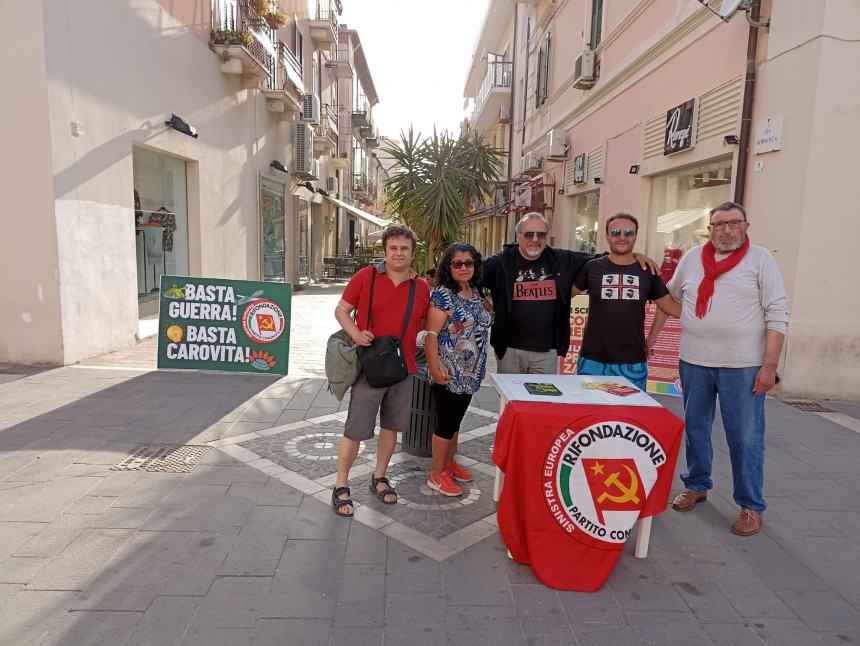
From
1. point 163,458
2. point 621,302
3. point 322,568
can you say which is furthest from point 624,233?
point 163,458

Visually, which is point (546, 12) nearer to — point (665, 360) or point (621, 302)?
point (665, 360)

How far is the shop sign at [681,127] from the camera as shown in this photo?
7.81 meters

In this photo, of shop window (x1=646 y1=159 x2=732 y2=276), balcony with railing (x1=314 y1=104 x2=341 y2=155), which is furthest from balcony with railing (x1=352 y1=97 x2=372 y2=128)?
shop window (x1=646 y1=159 x2=732 y2=276)

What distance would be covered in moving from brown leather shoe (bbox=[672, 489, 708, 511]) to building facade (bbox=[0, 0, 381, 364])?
267 inches

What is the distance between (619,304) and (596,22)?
10.5 metres

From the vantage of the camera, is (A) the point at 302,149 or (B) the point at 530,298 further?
(A) the point at 302,149

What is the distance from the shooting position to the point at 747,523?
3.37 m

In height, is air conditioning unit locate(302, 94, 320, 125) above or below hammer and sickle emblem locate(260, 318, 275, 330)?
above

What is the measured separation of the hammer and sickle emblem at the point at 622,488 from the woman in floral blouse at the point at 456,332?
101 centimetres

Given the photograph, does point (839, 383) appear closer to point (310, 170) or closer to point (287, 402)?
point (287, 402)

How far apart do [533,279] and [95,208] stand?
6.21 m

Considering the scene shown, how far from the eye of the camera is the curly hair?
11.2 ft

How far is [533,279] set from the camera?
3766mm

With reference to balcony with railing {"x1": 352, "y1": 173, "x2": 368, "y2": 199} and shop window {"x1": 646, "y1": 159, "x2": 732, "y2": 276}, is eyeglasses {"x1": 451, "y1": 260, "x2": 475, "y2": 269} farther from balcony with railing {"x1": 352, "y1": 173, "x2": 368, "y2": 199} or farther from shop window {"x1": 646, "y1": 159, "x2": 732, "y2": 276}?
balcony with railing {"x1": 352, "y1": 173, "x2": 368, "y2": 199}
